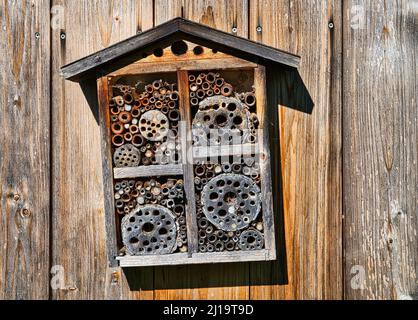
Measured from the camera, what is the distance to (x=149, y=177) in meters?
2.67

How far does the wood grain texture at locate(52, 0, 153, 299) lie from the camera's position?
9.68 feet

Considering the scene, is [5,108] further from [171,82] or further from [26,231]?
[171,82]

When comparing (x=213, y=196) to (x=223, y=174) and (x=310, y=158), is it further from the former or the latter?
(x=310, y=158)

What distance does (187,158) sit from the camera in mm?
2645

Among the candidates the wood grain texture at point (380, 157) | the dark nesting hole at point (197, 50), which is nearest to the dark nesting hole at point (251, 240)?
the wood grain texture at point (380, 157)

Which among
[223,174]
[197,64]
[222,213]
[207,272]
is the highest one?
[197,64]

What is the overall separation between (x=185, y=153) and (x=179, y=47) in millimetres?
441

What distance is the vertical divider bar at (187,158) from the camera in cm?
264

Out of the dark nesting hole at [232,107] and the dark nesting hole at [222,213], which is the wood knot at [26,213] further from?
the dark nesting hole at [232,107]

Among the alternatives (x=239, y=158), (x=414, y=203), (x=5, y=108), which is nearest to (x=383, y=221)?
(x=414, y=203)

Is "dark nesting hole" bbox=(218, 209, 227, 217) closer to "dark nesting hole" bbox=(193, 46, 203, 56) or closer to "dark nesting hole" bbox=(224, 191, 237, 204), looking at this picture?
"dark nesting hole" bbox=(224, 191, 237, 204)

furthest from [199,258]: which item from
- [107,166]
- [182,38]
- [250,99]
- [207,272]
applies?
[182,38]

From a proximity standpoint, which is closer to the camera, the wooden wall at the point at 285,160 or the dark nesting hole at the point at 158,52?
the dark nesting hole at the point at 158,52

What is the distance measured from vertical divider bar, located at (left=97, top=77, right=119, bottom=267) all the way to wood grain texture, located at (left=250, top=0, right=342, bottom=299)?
663mm
